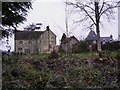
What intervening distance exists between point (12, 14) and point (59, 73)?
4680mm

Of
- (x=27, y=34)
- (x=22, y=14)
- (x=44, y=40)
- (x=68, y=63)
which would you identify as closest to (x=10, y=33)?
(x=22, y=14)

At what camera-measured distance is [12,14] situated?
52.1 feet

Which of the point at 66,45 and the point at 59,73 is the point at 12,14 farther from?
the point at 66,45

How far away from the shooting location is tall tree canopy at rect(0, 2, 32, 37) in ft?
51.3

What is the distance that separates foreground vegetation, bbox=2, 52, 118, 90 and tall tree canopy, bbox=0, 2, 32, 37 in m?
1.96

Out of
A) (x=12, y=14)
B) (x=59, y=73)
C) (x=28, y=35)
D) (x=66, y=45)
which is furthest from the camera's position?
(x=28, y=35)

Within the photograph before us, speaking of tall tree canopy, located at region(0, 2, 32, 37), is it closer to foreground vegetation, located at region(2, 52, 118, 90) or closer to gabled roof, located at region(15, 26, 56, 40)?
foreground vegetation, located at region(2, 52, 118, 90)

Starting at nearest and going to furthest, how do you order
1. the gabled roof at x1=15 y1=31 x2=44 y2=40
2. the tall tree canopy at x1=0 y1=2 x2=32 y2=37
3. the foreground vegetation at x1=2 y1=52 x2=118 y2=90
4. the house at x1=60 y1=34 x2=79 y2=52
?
1. the foreground vegetation at x1=2 y1=52 x2=118 y2=90
2. the tall tree canopy at x1=0 y1=2 x2=32 y2=37
3. the house at x1=60 y1=34 x2=79 y2=52
4. the gabled roof at x1=15 y1=31 x2=44 y2=40

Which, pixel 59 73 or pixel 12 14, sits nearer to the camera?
pixel 59 73

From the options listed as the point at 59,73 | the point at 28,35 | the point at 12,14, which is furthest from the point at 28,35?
the point at 59,73

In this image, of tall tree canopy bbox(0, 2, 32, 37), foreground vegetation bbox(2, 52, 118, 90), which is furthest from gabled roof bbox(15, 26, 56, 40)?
foreground vegetation bbox(2, 52, 118, 90)

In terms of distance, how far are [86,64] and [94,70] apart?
1.38 meters

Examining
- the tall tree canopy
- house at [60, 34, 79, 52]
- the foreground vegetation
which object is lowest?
the foreground vegetation

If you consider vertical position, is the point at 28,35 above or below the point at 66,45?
above
